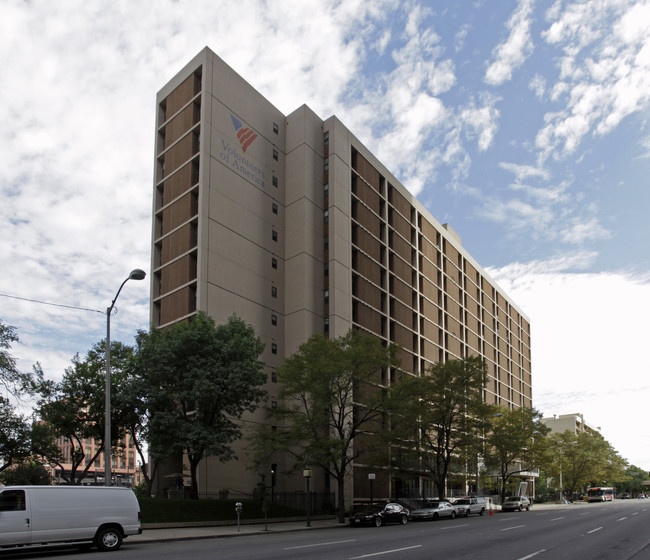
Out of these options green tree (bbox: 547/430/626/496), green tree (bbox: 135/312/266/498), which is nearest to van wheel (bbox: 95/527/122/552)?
green tree (bbox: 135/312/266/498)

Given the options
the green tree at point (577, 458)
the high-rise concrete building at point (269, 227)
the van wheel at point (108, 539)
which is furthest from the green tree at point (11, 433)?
the green tree at point (577, 458)

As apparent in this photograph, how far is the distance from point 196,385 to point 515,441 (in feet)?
124

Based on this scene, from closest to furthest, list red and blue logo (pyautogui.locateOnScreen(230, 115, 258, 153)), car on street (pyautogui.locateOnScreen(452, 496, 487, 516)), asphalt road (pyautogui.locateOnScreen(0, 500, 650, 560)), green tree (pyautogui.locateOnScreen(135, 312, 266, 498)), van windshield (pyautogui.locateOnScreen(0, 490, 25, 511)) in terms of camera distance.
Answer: asphalt road (pyautogui.locateOnScreen(0, 500, 650, 560)) → van windshield (pyautogui.locateOnScreen(0, 490, 25, 511)) → green tree (pyautogui.locateOnScreen(135, 312, 266, 498)) → car on street (pyautogui.locateOnScreen(452, 496, 487, 516)) → red and blue logo (pyautogui.locateOnScreen(230, 115, 258, 153))

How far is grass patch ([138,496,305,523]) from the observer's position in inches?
1245

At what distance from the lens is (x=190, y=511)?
112ft

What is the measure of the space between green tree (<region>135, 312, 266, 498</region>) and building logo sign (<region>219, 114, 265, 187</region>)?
63.6ft

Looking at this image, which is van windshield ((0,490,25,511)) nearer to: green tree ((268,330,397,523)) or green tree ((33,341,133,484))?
green tree ((268,330,397,523))

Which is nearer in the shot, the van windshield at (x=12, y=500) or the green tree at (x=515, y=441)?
the van windshield at (x=12, y=500)

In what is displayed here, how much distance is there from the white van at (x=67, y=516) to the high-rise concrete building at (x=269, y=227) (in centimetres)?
2598

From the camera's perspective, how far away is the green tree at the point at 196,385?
3703cm

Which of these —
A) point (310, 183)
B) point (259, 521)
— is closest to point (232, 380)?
point (259, 521)

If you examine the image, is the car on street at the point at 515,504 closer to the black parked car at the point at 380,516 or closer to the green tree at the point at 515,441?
the green tree at the point at 515,441

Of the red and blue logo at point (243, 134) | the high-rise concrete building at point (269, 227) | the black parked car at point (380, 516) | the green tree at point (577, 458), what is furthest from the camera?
the green tree at point (577, 458)

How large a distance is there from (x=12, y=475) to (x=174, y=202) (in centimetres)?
2934
